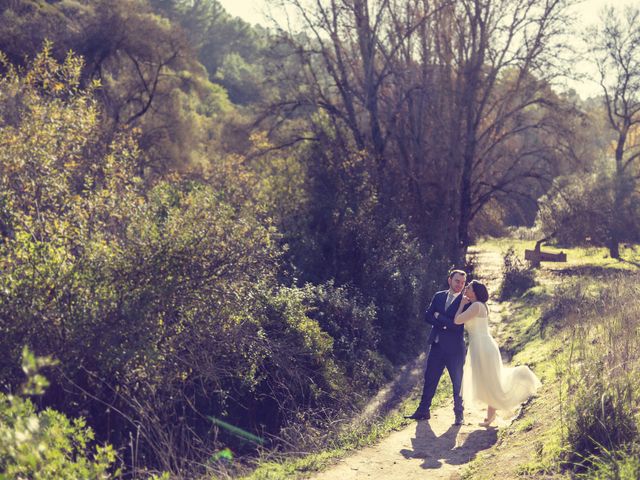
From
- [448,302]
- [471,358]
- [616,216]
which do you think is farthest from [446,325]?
[616,216]

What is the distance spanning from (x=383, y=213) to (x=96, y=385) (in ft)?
40.2

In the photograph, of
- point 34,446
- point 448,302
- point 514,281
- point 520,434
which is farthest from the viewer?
point 514,281

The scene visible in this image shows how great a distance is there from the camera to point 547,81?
91.7ft

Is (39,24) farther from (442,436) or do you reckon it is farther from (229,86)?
(229,86)

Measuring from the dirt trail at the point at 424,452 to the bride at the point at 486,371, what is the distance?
45cm

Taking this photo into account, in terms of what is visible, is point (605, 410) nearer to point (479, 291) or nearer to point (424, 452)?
point (424, 452)

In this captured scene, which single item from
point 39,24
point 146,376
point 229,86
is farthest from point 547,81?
point 229,86

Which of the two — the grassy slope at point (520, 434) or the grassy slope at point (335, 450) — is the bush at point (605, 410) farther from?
the grassy slope at point (335, 450)

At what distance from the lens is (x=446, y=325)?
989 cm

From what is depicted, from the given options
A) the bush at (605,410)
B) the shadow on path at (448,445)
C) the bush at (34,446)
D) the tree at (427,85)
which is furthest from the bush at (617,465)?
the tree at (427,85)

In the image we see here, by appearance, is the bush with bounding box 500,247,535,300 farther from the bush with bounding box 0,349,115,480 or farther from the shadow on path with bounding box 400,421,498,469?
the bush with bounding box 0,349,115,480

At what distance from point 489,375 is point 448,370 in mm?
575

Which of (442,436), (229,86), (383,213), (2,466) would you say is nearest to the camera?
(2,466)

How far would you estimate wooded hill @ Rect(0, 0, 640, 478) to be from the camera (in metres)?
9.55
